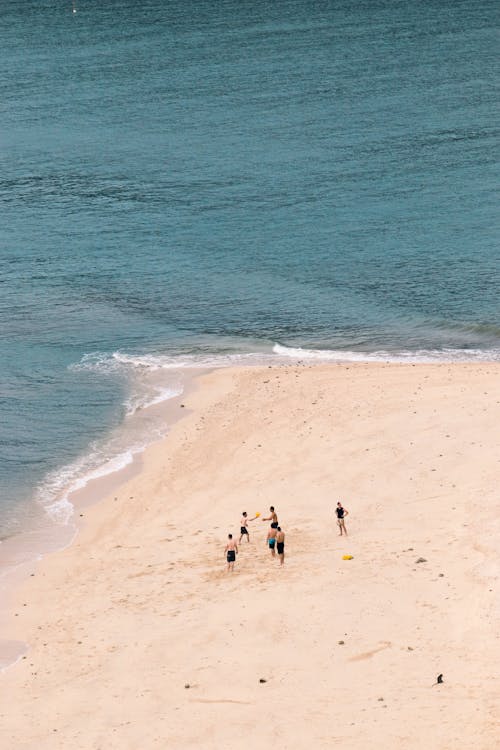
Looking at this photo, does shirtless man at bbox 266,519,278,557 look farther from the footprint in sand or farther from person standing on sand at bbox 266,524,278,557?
the footprint in sand

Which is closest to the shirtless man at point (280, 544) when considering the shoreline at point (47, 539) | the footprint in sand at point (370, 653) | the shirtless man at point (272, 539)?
the shirtless man at point (272, 539)

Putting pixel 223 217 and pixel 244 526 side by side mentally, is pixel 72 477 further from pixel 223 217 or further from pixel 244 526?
pixel 223 217

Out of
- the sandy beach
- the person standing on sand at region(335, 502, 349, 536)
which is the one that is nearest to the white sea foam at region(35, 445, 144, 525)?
the sandy beach

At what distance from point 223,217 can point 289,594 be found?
165 ft

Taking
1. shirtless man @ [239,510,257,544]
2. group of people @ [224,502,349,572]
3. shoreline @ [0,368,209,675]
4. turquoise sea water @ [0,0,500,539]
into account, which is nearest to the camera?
shoreline @ [0,368,209,675]

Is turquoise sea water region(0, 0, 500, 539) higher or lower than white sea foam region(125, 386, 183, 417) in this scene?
higher

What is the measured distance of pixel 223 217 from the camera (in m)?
85.1

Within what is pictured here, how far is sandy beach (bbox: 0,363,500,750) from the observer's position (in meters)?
31.9

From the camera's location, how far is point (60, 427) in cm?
5700

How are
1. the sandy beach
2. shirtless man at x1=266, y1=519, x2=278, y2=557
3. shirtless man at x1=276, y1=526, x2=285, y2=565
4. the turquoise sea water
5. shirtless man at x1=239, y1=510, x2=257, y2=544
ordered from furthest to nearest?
the turquoise sea water → shirtless man at x1=239, y1=510, x2=257, y2=544 → shirtless man at x1=266, y1=519, x2=278, y2=557 → shirtless man at x1=276, y1=526, x2=285, y2=565 → the sandy beach

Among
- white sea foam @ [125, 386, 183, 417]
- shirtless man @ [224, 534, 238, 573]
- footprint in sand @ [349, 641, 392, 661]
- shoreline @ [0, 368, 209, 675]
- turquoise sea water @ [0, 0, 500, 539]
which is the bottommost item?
shoreline @ [0, 368, 209, 675]

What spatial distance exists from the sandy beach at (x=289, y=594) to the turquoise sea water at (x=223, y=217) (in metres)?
5.69

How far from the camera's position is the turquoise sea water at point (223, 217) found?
208 ft

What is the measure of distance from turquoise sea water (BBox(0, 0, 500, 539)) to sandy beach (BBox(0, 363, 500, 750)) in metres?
5.69
